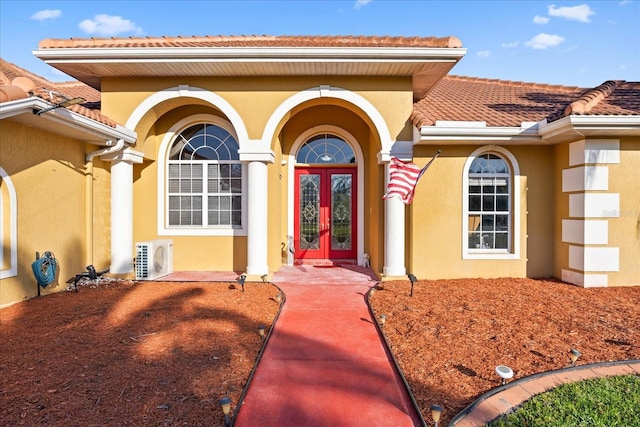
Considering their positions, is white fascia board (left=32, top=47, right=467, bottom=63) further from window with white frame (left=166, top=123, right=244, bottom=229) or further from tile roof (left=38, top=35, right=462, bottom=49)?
window with white frame (left=166, top=123, right=244, bottom=229)

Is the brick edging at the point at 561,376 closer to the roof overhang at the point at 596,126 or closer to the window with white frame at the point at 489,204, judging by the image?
the window with white frame at the point at 489,204

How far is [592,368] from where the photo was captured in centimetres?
393

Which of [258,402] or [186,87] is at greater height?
[186,87]

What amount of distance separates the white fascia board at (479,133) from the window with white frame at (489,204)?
24.1 inches

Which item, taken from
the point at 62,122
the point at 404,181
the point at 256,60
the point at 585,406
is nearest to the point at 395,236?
the point at 404,181

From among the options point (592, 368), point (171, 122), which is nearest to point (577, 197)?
point (592, 368)

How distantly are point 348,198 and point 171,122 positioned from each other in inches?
206

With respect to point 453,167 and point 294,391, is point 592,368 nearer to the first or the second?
point 294,391

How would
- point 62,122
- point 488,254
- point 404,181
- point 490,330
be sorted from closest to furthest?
point 490,330
point 62,122
point 404,181
point 488,254

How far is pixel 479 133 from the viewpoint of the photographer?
7387 mm

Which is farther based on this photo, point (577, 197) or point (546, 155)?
point (546, 155)

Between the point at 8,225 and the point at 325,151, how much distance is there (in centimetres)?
717

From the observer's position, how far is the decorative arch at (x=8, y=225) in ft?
19.1

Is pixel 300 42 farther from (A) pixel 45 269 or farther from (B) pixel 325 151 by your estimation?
(A) pixel 45 269
